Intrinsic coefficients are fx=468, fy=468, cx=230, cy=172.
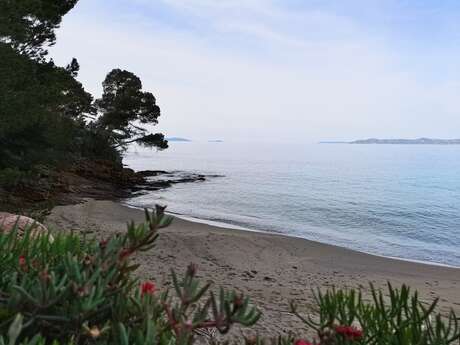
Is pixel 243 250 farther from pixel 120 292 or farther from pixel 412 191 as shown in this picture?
pixel 412 191

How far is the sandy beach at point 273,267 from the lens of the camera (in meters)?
9.20

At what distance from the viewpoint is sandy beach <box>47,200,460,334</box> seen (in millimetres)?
9195

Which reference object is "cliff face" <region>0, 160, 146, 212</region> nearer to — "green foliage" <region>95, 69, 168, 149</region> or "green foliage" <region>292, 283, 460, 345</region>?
"green foliage" <region>95, 69, 168, 149</region>

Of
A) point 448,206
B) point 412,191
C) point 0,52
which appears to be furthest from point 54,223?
point 412,191

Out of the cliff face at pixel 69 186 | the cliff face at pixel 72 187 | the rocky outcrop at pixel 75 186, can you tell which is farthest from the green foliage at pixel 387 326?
the cliff face at pixel 69 186

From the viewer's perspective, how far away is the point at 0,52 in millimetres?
12648

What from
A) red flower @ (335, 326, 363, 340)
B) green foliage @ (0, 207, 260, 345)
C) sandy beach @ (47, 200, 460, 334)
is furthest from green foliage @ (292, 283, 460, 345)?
sandy beach @ (47, 200, 460, 334)

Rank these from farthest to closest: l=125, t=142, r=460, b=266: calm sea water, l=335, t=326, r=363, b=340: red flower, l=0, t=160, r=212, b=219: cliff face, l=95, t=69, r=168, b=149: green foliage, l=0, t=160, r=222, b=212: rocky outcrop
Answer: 1. l=95, t=69, r=168, b=149: green foliage
2. l=125, t=142, r=460, b=266: calm sea water
3. l=0, t=160, r=222, b=212: rocky outcrop
4. l=0, t=160, r=212, b=219: cliff face
5. l=335, t=326, r=363, b=340: red flower

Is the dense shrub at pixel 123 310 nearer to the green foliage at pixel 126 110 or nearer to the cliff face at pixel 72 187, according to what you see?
the cliff face at pixel 72 187

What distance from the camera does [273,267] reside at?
1259 centimetres

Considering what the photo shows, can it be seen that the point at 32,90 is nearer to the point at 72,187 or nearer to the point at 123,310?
the point at 72,187

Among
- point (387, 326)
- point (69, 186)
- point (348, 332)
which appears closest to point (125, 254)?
point (348, 332)

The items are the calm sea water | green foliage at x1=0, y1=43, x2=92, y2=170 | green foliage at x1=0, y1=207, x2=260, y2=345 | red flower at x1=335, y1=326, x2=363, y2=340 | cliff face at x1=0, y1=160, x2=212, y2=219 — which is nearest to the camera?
green foliage at x1=0, y1=207, x2=260, y2=345

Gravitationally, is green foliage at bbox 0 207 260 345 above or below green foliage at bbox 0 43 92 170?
below
